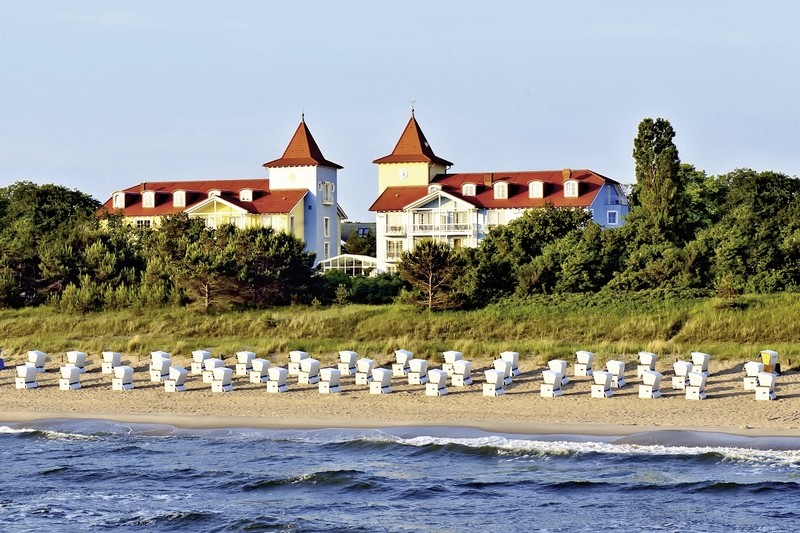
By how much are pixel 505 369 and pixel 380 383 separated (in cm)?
309

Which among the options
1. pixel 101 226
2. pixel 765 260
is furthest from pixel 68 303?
pixel 765 260

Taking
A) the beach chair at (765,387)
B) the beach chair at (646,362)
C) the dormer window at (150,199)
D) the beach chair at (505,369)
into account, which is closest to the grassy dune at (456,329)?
the beach chair at (505,369)

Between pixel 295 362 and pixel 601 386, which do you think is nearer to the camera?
pixel 601 386

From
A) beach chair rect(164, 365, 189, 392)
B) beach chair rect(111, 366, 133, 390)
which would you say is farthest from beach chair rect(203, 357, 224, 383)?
beach chair rect(111, 366, 133, 390)

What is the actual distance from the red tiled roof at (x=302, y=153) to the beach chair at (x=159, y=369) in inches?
1685

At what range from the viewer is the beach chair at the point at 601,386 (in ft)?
90.3

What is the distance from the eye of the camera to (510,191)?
71.8 m

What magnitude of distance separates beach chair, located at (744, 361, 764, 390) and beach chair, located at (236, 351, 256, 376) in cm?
1247

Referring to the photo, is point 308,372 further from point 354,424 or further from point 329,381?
point 354,424

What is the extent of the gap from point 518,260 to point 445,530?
3004 cm

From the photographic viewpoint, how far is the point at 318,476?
22.9 metres

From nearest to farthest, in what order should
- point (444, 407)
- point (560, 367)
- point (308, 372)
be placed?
point (444, 407), point (560, 367), point (308, 372)

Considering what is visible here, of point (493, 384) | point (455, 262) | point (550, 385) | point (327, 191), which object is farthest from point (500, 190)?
point (550, 385)

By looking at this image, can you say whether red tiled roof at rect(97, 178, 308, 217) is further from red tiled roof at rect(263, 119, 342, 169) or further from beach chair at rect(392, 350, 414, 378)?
beach chair at rect(392, 350, 414, 378)
